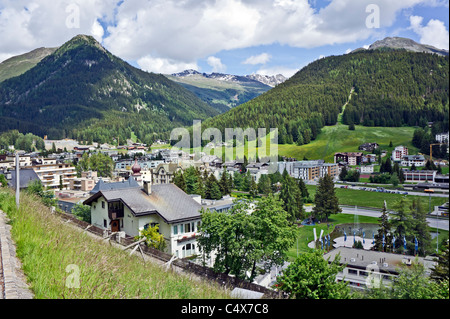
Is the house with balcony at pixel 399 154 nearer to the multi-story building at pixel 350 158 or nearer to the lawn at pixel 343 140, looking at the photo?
the lawn at pixel 343 140

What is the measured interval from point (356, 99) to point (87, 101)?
14044 cm

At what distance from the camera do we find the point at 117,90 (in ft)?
561

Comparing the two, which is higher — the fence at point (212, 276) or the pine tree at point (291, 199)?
the fence at point (212, 276)

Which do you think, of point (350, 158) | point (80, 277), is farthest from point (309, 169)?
point (80, 277)

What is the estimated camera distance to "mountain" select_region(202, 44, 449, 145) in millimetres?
34125

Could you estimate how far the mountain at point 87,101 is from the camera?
405 ft

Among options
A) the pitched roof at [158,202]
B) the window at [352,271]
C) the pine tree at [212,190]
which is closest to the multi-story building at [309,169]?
the pine tree at [212,190]

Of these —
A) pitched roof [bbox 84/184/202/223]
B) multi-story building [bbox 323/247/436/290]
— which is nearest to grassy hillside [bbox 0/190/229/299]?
pitched roof [bbox 84/184/202/223]

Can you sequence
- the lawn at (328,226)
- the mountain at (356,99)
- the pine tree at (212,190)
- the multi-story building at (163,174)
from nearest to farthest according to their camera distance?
the lawn at (328,226) < the pine tree at (212,190) < the mountain at (356,99) < the multi-story building at (163,174)

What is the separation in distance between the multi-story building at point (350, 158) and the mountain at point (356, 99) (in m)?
5.96

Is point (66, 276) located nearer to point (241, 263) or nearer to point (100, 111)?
point (241, 263)

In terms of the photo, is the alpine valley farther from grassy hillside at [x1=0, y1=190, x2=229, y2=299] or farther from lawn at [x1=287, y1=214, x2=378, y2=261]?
lawn at [x1=287, y1=214, x2=378, y2=261]

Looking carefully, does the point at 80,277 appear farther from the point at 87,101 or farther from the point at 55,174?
the point at 87,101
